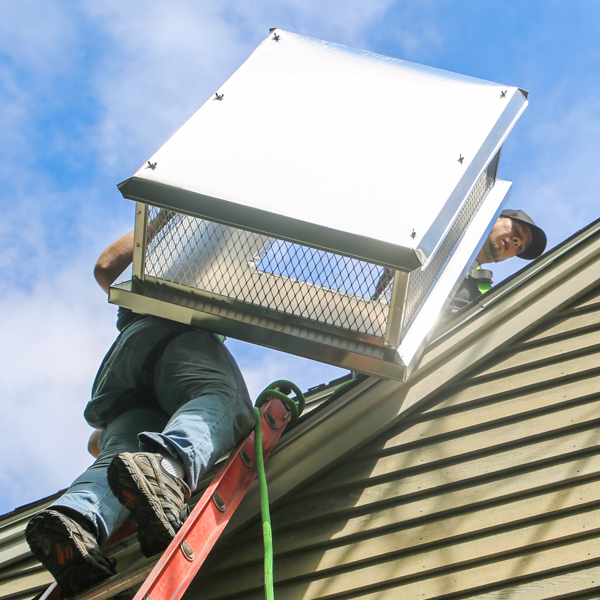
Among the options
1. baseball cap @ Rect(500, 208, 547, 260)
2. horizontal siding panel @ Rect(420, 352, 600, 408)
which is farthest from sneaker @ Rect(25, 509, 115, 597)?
baseball cap @ Rect(500, 208, 547, 260)

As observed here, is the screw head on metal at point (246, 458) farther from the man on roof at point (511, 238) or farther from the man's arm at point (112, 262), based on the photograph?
the man on roof at point (511, 238)

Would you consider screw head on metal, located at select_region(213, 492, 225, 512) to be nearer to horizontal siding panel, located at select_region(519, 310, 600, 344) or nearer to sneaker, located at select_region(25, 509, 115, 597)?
sneaker, located at select_region(25, 509, 115, 597)

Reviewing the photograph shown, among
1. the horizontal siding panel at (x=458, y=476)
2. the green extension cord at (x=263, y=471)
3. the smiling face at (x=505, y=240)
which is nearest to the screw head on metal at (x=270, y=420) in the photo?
the green extension cord at (x=263, y=471)

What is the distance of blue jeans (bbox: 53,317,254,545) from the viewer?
2334 millimetres

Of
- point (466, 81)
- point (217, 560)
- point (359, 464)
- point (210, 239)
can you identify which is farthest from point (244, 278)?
point (466, 81)

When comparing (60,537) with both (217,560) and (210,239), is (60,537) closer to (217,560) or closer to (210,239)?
(217,560)

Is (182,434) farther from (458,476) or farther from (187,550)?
(458,476)

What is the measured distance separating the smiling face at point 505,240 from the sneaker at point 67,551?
3544mm

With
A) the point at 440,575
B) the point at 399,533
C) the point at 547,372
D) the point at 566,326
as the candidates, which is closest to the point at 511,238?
the point at 566,326

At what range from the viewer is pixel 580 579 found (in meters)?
2.28

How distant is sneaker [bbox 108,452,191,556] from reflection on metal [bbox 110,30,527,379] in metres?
0.74

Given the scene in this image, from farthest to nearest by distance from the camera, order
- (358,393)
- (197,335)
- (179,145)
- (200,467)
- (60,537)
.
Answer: (358,393), (197,335), (179,145), (200,467), (60,537)

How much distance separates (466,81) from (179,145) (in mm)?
1398

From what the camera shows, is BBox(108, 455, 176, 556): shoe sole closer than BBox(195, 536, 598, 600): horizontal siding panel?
Yes
